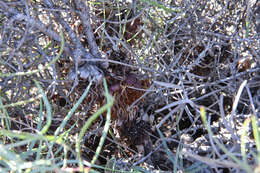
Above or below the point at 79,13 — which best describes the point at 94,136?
below

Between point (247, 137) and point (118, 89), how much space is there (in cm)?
39

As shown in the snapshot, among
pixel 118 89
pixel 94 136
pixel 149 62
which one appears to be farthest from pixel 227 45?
pixel 94 136

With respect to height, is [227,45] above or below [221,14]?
below

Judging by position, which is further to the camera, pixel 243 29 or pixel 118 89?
pixel 243 29

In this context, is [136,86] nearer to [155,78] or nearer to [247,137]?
[155,78]

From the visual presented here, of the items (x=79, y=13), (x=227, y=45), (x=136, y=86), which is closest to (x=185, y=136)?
(x=136, y=86)

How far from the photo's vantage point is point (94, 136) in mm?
918

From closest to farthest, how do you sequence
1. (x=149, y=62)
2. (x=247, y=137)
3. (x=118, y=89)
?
1. (x=247, y=137)
2. (x=118, y=89)
3. (x=149, y=62)

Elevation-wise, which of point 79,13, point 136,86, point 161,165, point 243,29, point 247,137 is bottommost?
point 161,165

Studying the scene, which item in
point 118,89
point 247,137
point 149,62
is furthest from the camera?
point 149,62

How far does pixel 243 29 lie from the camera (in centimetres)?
92

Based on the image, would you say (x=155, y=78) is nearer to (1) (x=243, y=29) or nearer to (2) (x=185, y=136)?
(2) (x=185, y=136)

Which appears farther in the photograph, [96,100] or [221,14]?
[221,14]

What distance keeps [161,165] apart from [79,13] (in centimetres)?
54
